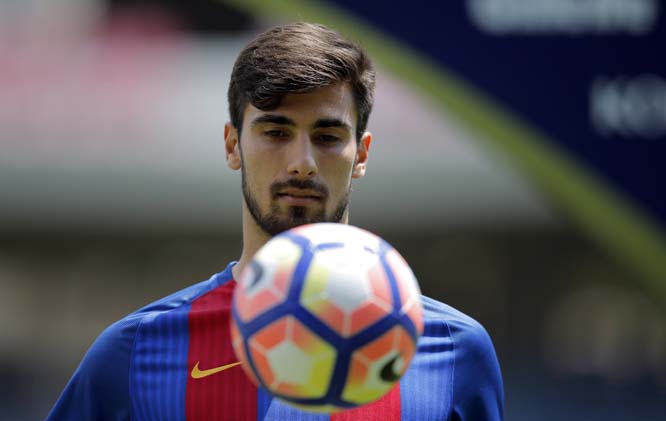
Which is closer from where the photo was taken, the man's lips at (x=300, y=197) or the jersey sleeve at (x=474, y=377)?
the man's lips at (x=300, y=197)

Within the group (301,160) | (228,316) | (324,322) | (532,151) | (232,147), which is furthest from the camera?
(532,151)

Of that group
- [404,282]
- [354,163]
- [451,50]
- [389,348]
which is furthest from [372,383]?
[451,50]

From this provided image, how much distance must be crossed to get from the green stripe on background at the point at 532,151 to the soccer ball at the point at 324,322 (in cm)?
348

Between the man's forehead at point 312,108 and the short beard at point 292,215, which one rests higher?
the man's forehead at point 312,108

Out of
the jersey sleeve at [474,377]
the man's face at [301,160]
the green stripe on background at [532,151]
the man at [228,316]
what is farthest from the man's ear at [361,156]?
the green stripe on background at [532,151]

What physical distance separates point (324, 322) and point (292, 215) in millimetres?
672

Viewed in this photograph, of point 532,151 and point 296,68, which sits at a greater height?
point 296,68

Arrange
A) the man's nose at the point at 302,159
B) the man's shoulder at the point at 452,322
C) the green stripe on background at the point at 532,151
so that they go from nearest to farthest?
the man's nose at the point at 302,159
the man's shoulder at the point at 452,322
the green stripe on background at the point at 532,151

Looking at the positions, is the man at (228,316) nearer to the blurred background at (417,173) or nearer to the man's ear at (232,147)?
the man's ear at (232,147)

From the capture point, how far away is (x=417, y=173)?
16656 mm

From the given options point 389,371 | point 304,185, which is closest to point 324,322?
point 389,371

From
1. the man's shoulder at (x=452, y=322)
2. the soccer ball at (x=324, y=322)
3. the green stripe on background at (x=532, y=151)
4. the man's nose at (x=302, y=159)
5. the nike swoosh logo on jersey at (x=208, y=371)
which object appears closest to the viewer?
the soccer ball at (x=324, y=322)

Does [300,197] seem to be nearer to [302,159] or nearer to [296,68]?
[302,159]

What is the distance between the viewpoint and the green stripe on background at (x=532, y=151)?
5945 millimetres
